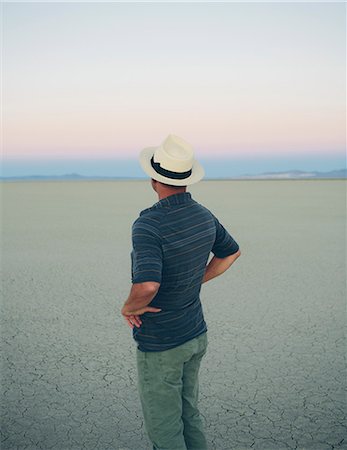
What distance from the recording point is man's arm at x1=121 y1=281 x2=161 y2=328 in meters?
2.04

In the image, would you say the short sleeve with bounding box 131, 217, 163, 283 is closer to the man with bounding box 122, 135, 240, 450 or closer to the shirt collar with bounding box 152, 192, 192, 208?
the man with bounding box 122, 135, 240, 450

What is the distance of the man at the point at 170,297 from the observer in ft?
6.96

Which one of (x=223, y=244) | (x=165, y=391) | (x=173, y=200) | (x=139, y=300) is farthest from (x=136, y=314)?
(x=223, y=244)

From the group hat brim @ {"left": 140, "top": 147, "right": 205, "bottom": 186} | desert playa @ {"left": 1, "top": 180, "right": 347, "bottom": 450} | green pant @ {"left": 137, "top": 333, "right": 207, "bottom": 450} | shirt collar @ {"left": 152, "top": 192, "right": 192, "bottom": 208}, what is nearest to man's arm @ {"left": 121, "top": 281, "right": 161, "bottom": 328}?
green pant @ {"left": 137, "top": 333, "right": 207, "bottom": 450}

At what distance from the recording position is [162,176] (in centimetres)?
223

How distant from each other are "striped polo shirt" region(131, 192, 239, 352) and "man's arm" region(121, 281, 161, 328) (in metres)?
0.03

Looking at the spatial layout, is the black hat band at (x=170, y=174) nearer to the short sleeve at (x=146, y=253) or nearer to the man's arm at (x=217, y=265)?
the short sleeve at (x=146, y=253)

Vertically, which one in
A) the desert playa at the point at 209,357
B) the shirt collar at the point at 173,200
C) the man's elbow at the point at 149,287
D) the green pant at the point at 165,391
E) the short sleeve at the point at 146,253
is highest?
the shirt collar at the point at 173,200

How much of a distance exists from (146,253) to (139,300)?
0.21 m

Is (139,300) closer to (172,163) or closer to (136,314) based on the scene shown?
(136,314)

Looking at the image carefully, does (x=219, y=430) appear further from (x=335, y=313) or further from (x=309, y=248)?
(x=309, y=248)

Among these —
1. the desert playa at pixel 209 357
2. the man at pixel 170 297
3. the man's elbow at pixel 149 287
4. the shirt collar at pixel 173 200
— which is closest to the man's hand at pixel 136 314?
the man at pixel 170 297

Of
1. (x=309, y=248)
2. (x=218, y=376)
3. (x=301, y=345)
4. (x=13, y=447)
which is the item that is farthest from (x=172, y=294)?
(x=309, y=248)

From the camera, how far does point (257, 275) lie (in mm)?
7441
